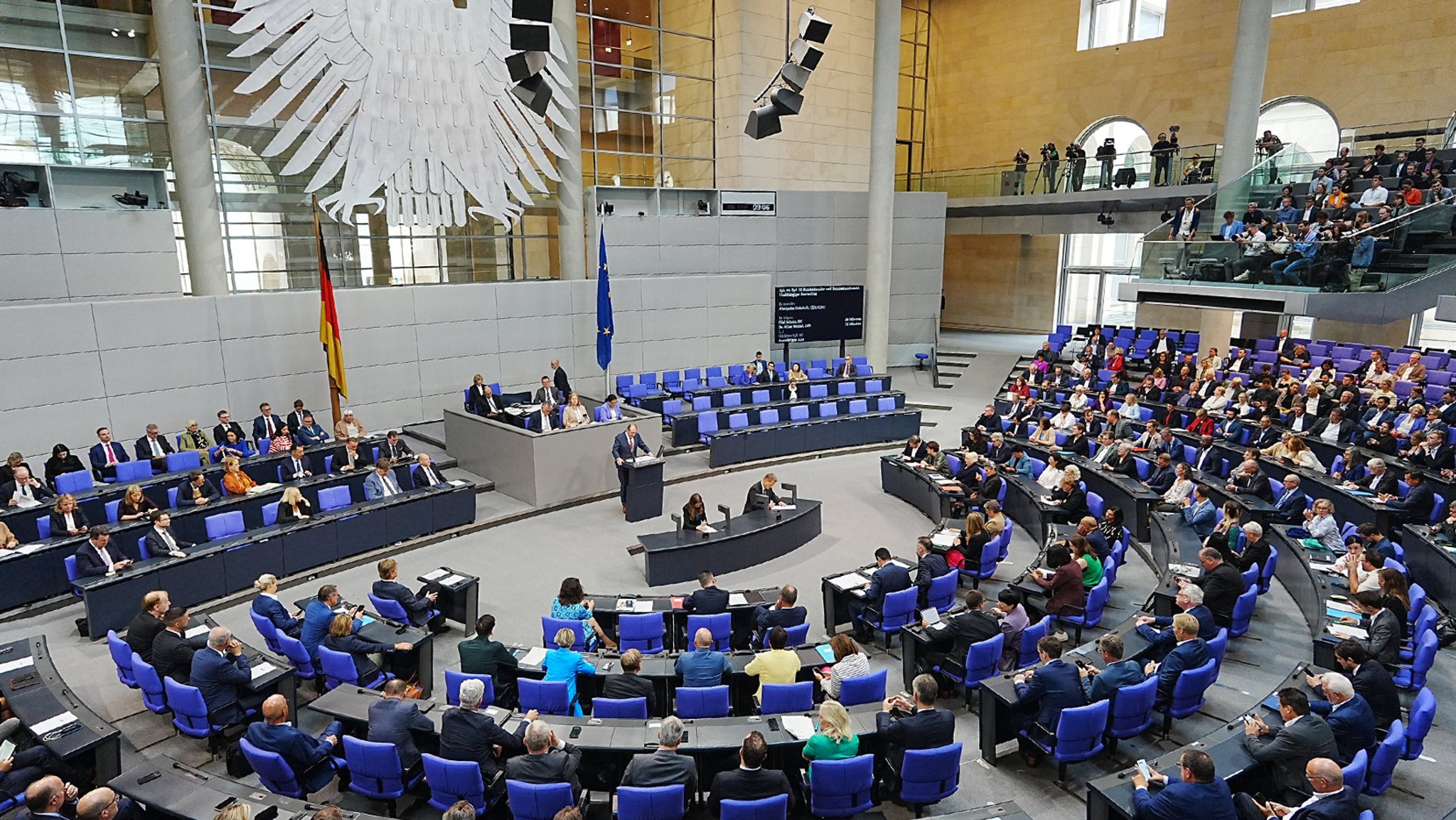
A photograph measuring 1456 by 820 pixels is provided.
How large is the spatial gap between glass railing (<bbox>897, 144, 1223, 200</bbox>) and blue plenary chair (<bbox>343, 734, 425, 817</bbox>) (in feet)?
72.6

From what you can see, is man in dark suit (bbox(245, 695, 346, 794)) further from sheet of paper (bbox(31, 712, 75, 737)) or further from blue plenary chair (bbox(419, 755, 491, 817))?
sheet of paper (bbox(31, 712, 75, 737))

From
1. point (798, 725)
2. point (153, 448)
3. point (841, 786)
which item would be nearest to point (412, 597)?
point (798, 725)

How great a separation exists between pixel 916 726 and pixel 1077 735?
131 centimetres

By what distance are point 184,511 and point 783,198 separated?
53.3 feet

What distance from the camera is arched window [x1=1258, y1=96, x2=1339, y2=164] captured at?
21438mm

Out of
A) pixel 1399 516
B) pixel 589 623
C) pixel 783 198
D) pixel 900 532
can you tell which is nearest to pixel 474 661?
pixel 589 623

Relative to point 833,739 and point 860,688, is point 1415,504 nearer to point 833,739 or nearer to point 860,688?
point 860,688

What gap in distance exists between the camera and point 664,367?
20.6m

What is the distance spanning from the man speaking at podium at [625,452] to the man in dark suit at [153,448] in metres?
6.58

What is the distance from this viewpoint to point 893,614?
8180 millimetres

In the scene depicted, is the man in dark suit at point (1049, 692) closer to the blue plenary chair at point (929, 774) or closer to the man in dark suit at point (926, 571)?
the blue plenary chair at point (929, 774)

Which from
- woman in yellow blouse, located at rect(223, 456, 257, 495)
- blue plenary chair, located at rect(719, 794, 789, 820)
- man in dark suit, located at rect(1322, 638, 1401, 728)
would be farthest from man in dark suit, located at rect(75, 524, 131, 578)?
man in dark suit, located at rect(1322, 638, 1401, 728)

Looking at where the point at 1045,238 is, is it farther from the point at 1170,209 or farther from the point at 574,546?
the point at 574,546

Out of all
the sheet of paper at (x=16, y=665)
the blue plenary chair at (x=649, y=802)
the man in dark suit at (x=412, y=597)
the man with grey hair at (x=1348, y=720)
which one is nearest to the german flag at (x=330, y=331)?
the man in dark suit at (x=412, y=597)
